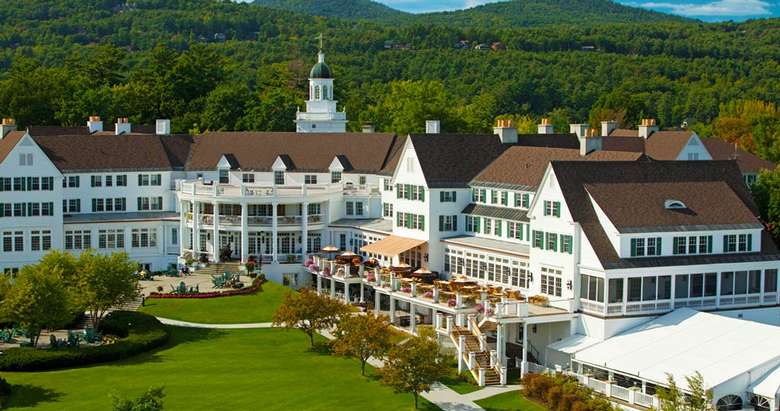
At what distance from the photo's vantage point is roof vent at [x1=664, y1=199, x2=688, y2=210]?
6069cm

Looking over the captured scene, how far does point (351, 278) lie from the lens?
70688 mm

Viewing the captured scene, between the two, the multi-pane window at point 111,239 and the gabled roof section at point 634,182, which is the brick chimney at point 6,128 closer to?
the multi-pane window at point 111,239

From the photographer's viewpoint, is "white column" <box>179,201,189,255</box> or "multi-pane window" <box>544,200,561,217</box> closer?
"multi-pane window" <box>544,200,561,217</box>

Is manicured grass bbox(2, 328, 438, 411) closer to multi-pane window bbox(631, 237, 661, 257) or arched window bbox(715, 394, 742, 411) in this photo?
arched window bbox(715, 394, 742, 411)

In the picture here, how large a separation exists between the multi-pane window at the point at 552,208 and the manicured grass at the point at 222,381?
41.2ft

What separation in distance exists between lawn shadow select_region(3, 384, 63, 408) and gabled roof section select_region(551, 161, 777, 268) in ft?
84.3

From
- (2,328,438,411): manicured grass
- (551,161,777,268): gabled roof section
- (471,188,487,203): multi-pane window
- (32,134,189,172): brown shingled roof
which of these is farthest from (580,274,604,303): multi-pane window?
(32,134,189,172): brown shingled roof

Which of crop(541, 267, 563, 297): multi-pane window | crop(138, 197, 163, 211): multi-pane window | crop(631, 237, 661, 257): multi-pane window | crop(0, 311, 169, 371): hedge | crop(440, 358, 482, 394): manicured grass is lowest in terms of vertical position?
crop(440, 358, 482, 394): manicured grass

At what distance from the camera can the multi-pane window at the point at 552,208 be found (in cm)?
6078

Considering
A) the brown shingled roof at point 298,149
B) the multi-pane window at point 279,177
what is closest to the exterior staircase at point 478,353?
the brown shingled roof at point 298,149

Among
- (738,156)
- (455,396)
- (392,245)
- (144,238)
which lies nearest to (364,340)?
(455,396)

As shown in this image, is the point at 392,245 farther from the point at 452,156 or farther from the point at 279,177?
the point at 279,177

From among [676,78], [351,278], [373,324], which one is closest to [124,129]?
[351,278]

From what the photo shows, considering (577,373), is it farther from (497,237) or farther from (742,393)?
(497,237)
